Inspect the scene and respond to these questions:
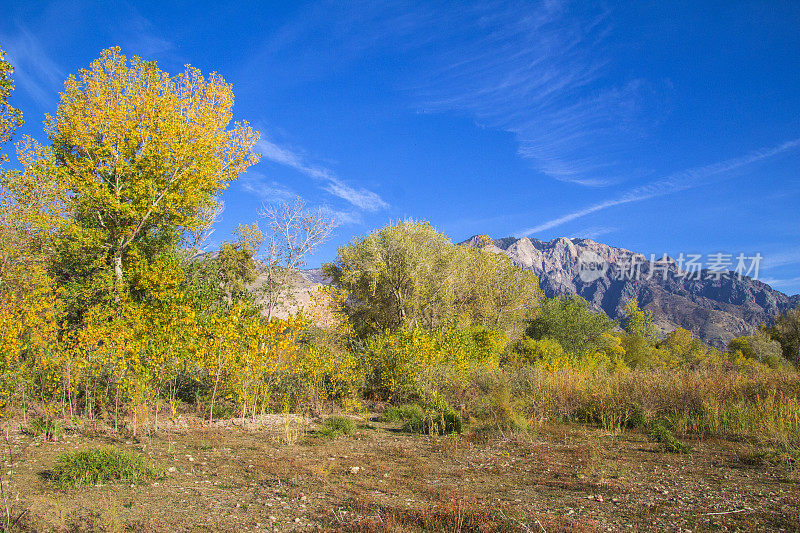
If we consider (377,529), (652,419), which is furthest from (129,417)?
(652,419)

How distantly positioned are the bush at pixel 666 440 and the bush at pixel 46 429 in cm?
1222

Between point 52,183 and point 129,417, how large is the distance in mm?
9653

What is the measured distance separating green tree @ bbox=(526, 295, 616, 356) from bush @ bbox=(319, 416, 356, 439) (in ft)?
82.4

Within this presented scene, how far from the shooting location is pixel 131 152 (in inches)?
614

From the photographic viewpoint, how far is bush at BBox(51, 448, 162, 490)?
6008 mm

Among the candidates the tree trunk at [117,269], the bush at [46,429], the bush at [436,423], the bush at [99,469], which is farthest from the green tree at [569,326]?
the bush at [99,469]

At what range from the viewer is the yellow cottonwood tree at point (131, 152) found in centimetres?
1498

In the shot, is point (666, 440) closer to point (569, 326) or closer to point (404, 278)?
point (404, 278)

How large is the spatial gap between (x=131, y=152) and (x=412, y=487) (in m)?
15.3

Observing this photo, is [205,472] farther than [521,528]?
Yes

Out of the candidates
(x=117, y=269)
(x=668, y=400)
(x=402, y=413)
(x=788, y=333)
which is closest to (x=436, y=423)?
(x=402, y=413)

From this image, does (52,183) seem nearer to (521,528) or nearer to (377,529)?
Answer: (377,529)

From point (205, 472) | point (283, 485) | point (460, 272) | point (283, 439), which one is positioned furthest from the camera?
point (460, 272)

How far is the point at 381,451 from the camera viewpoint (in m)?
9.00
